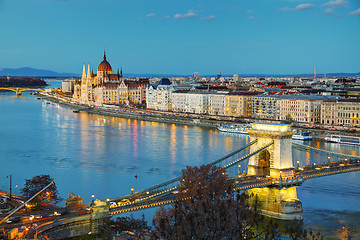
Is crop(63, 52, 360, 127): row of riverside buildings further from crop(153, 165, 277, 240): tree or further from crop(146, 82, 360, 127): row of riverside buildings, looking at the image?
crop(153, 165, 277, 240): tree

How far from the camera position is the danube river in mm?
14881

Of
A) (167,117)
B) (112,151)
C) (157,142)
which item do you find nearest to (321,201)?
(112,151)

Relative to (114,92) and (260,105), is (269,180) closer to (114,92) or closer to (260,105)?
(260,105)

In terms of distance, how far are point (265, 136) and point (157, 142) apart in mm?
13648

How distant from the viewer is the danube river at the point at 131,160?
1488 cm

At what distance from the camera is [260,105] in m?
42.0

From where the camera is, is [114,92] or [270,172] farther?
[114,92]

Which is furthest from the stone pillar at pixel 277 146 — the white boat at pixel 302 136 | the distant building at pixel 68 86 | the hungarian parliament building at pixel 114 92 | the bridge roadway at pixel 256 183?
the distant building at pixel 68 86

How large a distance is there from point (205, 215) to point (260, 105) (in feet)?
107

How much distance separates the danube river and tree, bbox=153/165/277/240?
1.84 meters

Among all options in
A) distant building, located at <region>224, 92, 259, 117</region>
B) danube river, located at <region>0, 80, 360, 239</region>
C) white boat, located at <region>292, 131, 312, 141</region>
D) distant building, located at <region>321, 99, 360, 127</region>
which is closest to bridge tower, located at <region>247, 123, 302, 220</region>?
danube river, located at <region>0, 80, 360, 239</region>

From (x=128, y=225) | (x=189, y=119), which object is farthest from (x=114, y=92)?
(x=128, y=225)

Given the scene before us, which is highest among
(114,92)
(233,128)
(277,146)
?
(114,92)

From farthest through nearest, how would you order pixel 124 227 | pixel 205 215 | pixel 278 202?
1. pixel 278 202
2. pixel 124 227
3. pixel 205 215
